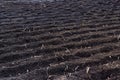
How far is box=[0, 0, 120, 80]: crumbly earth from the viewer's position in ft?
14.2

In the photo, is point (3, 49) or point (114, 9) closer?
point (3, 49)

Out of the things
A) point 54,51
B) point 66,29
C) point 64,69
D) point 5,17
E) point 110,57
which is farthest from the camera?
point 5,17

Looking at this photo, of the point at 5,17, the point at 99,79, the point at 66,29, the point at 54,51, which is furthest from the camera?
the point at 5,17

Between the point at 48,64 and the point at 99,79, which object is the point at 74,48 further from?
the point at 99,79

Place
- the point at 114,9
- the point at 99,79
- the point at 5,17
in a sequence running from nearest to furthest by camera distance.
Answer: the point at 99,79, the point at 5,17, the point at 114,9

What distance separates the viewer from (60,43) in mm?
5684

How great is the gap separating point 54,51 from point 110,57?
0.93 metres

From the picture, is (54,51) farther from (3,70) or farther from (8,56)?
(3,70)

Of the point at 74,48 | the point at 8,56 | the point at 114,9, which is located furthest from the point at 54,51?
the point at 114,9

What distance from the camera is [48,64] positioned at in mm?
4637

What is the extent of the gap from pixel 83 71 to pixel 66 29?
251cm

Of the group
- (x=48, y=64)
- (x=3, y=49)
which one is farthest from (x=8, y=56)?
(x=48, y=64)

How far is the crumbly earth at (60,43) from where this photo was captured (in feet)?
14.2

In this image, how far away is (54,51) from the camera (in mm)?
5242
